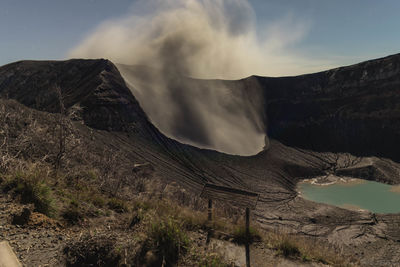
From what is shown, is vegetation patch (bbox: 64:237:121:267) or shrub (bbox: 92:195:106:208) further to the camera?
shrub (bbox: 92:195:106:208)

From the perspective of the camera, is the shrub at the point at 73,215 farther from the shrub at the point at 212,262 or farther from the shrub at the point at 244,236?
the shrub at the point at 244,236

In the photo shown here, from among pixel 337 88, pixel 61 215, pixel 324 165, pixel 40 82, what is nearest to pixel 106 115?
pixel 40 82

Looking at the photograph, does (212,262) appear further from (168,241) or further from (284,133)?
(284,133)

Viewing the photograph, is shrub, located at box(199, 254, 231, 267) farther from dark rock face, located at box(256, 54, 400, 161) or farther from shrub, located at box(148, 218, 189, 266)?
dark rock face, located at box(256, 54, 400, 161)

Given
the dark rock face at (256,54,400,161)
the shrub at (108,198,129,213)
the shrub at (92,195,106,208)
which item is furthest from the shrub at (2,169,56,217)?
the dark rock face at (256,54,400,161)

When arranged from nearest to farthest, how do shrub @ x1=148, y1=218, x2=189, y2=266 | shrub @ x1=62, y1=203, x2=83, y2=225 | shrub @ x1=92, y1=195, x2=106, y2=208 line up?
shrub @ x1=148, y1=218, x2=189, y2=266 → shrub @ x1=62, y1=203, x2=83, y2=225 → shrub @ x1=92, y1=195, x2=106, y2=208

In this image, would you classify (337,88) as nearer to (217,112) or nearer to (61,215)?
(217,112)
